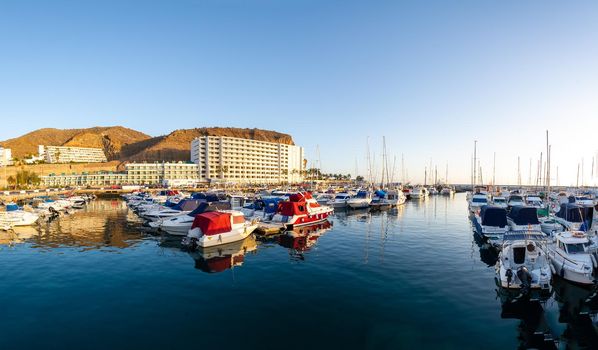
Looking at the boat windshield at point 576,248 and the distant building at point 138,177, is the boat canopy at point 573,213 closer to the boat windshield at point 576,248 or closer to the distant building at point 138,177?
the boat windshield at point 576,248

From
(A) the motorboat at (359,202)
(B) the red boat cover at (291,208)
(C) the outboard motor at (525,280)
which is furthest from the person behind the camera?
(A) the motorboat at (359,202)

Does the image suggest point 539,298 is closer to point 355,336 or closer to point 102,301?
point 355,336

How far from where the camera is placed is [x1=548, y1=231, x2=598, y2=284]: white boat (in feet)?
64.6

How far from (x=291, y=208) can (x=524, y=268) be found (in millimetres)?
27285

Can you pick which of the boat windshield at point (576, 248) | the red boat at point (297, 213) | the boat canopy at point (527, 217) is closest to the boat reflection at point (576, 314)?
the boat windshield at point (576, 248)

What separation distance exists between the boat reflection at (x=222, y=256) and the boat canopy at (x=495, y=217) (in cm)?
2430

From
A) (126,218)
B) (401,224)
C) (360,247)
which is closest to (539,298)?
Answer: (360,247)

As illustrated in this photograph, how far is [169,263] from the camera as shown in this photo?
25391 mm

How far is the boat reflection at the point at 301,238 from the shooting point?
2955 centimetres

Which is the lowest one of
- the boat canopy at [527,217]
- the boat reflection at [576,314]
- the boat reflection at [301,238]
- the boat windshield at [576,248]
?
the boat reflection at [301,238]

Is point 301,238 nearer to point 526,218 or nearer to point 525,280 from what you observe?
point 525,280

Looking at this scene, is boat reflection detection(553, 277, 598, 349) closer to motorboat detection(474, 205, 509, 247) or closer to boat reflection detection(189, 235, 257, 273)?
motorboat detection(474, 205, 509, 247)

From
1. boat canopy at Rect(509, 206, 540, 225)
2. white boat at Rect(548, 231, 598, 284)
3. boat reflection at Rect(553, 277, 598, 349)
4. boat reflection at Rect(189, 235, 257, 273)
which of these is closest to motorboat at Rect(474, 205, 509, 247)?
boat canopy at Rect(509, 206, 540, 225)

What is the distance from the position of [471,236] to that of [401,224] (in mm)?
10551
